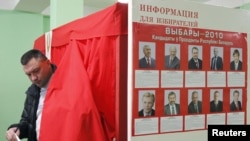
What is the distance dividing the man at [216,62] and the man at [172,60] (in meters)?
0.23

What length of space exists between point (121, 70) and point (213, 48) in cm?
51

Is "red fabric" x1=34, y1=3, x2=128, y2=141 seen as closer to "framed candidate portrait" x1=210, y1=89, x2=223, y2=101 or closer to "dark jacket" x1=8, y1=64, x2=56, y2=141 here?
"framed candidate portrait" x1=210, y1=89, x2=223, y2=101

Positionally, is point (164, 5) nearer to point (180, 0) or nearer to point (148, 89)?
point (180, 0)

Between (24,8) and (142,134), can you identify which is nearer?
(142,134)

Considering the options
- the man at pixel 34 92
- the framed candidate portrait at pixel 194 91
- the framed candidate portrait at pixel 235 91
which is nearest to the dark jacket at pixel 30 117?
the man at pixel 34 92

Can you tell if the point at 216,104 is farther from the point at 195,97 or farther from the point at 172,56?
the point at 172,56

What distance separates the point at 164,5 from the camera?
1.35 metres

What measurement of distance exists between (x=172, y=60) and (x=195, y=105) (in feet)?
0.87

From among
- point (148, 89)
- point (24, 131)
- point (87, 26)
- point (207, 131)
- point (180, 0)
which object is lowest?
point (24, 131)

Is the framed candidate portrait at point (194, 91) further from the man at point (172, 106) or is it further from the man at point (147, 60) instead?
the man at point (147, 60)

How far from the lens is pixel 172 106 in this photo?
4.53 feet

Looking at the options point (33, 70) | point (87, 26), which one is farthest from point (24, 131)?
point (87, 26)

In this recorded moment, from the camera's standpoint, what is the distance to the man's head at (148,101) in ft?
4.26

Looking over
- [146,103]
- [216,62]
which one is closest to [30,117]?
[146,103]
